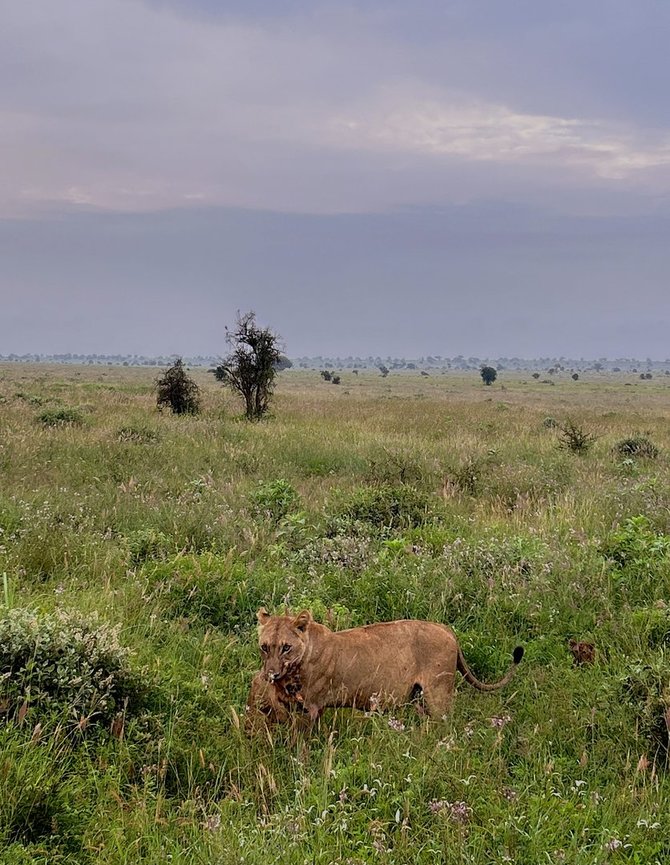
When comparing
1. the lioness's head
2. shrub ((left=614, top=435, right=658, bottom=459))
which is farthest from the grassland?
shrub ((left=614, top=435, right=658, bottom=459))

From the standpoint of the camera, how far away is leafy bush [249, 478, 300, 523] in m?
8.36

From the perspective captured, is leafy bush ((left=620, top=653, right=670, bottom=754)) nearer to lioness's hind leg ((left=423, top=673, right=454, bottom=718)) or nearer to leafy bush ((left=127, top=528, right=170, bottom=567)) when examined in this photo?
lioness's hind leg ((left=423, top=673, right=454, bottom=718))

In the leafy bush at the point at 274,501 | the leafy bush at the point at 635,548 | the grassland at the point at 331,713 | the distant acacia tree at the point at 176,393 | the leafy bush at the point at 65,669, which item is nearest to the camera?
the grassland at the point at 331,713

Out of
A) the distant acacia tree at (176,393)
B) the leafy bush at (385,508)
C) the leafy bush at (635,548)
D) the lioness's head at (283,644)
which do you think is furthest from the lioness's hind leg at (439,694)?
the distant acacia tree at (176,393)

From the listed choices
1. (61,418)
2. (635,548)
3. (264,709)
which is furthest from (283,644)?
(61,418)

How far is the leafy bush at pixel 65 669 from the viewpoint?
3684mm

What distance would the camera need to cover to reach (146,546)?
6.79 meters

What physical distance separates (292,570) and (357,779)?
3.08 meters

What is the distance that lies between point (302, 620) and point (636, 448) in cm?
1353

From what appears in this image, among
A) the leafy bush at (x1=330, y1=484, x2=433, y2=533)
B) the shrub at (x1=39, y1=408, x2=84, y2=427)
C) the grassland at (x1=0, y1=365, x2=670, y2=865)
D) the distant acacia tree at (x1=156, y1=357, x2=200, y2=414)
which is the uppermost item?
the distant acacia tree at (x1=156, y1=357, x2=200, y2=414)

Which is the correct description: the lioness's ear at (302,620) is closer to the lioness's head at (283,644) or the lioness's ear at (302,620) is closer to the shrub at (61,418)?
the lioness's head at (283,644)

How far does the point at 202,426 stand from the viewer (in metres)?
16.6

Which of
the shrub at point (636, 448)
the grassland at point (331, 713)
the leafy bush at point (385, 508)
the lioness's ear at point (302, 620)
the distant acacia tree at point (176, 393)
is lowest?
the grassland at point (331, 713)

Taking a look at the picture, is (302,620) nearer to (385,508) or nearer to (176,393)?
(385,508)
